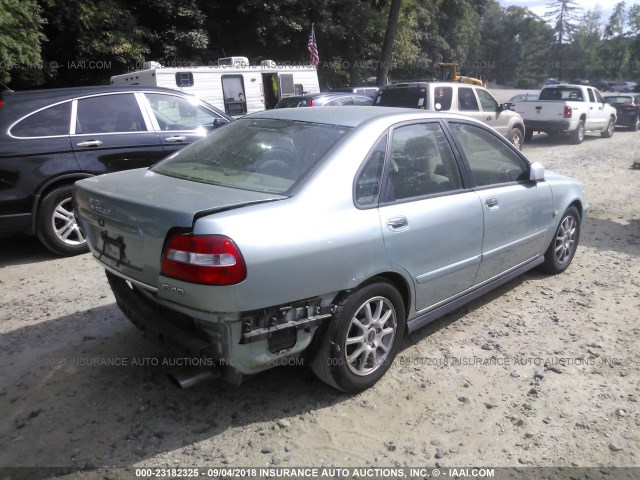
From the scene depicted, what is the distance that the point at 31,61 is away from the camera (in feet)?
36.2

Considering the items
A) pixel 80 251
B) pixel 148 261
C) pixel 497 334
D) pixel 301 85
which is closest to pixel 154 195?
pixel 148 261

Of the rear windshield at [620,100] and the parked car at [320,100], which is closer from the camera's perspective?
the parked car at [320,100]

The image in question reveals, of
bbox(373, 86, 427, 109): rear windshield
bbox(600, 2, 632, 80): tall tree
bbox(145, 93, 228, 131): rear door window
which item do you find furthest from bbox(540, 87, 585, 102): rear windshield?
bbox(600, 2, 632, 80): tall tree

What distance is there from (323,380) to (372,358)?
35 centimetres

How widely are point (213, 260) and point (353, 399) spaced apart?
1.32 metres

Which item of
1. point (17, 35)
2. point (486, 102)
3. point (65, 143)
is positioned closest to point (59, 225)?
point (65, 143)

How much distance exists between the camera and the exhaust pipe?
8.63 ft

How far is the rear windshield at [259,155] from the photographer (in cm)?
295

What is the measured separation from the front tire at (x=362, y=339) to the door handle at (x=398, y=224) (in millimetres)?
333

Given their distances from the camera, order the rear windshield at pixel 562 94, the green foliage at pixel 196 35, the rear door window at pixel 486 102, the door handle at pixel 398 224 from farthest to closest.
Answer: the rear windshield at pixel 562 94 → the green foliage at pixel 196 35 → the rear door window at pixel 486 102 → the door handle at pixel 398 224

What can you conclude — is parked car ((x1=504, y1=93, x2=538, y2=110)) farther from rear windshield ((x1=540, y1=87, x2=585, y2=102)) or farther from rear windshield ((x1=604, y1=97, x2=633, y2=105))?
rear windshield ((x1=604, y1=97, x2=633, y2=105))

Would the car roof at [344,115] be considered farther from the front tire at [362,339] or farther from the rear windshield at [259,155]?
the front tire at [362,339]

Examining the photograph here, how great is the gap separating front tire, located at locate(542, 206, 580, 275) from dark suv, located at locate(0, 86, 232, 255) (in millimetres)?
4360

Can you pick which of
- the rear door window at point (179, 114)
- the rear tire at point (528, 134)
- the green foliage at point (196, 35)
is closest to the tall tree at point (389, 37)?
the green foliage at point (196, 35)
